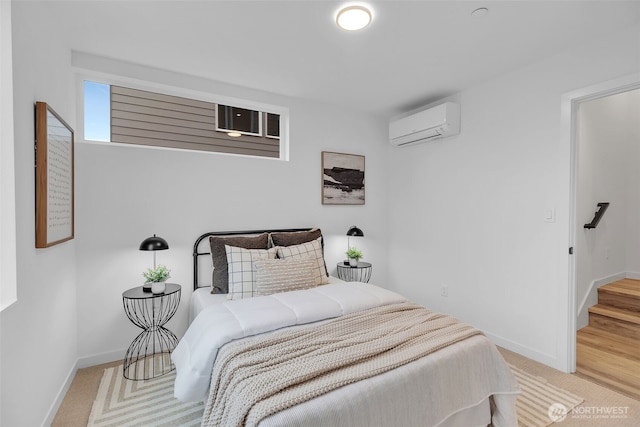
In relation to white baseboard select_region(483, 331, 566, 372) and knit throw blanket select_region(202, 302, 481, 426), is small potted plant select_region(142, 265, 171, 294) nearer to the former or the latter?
knit throw blanket select_region(202, 302, 481, 426)

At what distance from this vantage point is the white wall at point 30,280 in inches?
55.7

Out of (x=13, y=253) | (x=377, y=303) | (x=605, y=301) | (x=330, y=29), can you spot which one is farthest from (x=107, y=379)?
(x=605, y=301)

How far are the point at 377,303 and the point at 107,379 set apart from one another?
2.14 metres

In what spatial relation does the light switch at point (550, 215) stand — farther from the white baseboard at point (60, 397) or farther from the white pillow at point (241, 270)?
the white baseboard at point (60, 397)

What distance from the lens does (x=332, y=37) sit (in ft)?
7.43

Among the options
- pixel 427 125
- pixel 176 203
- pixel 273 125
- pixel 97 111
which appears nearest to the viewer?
pixel 97 111

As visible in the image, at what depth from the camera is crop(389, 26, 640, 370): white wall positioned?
248 cm

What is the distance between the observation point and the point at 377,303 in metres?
2.21

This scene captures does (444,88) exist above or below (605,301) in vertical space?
above

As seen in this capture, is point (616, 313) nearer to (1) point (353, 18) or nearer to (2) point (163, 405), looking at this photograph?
(1) point (353, 18)

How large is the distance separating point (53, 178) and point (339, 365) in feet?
6.53

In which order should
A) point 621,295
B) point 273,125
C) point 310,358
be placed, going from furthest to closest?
point 273,125 → point 621,295 → point 310,358

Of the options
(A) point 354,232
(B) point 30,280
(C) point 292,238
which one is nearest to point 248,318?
(B) point 30,280

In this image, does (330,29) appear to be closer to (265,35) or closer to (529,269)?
(265,35)
